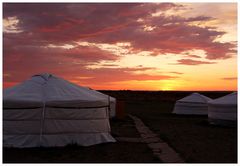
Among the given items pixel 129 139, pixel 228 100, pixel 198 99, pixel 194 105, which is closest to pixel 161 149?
pixel 129 139

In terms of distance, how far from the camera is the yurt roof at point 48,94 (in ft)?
31.4

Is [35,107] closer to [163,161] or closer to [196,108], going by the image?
[163,161]

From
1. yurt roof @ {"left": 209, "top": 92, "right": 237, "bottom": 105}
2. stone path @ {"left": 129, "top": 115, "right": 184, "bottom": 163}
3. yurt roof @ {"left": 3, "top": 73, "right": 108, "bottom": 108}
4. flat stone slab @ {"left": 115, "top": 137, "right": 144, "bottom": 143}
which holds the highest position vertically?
yurt roof @ {"left": 3, "top": 73, "right": 108, "bottom": 108}

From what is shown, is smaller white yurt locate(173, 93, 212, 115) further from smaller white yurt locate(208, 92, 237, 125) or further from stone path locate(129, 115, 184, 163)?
stone path locate(129, 115, 184, 163)

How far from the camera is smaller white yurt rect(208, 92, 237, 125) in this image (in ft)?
49.3

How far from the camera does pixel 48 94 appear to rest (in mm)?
9984

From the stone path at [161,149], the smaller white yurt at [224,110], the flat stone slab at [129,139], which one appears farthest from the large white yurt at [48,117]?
the smaller white yurt at [224,110]

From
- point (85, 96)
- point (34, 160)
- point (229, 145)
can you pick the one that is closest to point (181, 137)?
point (229, 145)

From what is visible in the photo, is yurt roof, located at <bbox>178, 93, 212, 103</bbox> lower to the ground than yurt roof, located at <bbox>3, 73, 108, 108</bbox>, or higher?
Answer: lower

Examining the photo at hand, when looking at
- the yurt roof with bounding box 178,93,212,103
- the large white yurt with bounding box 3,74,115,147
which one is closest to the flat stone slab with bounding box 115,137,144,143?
the large white yurt with bounding box 3,74,115,147

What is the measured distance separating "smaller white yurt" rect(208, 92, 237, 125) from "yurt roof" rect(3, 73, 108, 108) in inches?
255

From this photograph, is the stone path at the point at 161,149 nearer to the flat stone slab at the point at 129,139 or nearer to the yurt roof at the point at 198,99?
the flat stone slab at the point at 129,139

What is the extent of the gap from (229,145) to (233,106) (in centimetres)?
503

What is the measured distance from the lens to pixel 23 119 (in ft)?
31.4
